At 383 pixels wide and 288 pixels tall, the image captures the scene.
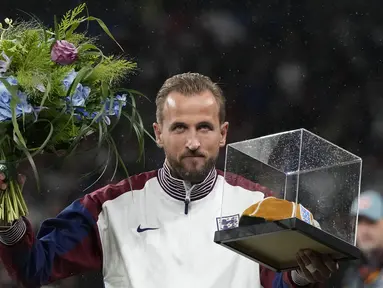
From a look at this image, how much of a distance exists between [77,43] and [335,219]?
2.73ft

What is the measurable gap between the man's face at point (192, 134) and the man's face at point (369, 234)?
38.0 inches

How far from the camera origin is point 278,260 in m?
2.71

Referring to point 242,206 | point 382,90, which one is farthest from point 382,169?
point 242,206

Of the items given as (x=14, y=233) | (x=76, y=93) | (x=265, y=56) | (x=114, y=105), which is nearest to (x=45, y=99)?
(x=76, y=93)

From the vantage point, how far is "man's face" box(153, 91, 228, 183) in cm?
289

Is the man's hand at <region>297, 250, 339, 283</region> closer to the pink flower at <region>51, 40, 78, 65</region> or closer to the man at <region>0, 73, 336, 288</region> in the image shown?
the man at <region>0, 73, 336, 288</region>

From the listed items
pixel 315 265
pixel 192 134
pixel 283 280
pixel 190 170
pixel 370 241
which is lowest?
pixel 370 241

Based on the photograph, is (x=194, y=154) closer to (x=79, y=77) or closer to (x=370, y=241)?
(x=79, y=77)

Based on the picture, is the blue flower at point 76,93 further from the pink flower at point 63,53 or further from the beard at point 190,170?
the beard at point 190,170

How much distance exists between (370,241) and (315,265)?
1314 mm

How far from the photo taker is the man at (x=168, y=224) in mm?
2881

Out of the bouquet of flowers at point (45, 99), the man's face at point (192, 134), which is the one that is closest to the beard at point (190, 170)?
the man's face at point (192, 134)

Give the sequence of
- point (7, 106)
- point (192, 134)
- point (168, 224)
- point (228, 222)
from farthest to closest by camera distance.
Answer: point (168, 224)
point (192, 134)
point (228, 222)
point (7, 106)

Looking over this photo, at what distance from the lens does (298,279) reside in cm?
269
